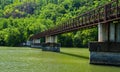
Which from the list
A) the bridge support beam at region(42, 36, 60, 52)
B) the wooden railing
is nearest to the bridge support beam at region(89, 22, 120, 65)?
the wooden railing

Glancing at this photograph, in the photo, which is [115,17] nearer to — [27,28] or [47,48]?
[47,48]

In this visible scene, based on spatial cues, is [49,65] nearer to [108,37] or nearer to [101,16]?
[108,37]

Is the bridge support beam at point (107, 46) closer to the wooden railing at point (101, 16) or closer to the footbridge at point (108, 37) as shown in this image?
the footbridge at point (108, 37)

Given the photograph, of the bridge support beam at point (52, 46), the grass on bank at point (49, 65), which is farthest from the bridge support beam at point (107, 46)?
the bridge support beam at point (52, 46)

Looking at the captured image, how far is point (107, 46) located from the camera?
38.2 metres

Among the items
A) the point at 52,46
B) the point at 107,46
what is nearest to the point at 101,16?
the point at 107,46

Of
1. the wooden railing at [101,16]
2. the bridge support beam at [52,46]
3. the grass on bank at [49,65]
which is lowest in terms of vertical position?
the grass on bank at [49,65]

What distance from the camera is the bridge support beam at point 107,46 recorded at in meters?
37.6

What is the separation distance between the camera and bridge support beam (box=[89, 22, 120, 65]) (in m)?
37.6

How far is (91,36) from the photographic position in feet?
391

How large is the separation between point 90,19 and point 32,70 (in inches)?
765

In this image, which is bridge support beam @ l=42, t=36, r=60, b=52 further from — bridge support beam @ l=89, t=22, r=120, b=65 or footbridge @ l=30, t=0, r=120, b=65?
bridge support beam @ l=89, t=22, r=120, b=65

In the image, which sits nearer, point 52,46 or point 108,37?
point 108,37

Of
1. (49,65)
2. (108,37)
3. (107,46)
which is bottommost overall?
(49,65)
